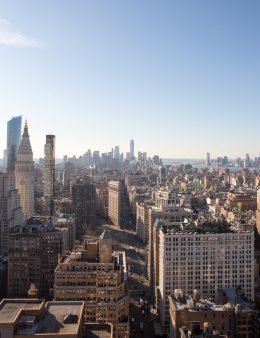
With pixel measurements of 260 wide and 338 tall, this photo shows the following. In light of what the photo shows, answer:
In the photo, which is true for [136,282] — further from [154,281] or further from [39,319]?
[39,319]

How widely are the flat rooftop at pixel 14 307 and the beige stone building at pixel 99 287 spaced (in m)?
16.0

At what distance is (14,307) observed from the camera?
125 ft

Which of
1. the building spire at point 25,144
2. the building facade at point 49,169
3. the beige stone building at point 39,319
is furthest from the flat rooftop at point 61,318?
the building spire at point 25,144

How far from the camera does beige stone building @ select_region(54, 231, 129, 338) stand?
53.9 m

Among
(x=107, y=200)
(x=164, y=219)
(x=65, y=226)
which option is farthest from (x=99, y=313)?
(x=107, y=200)

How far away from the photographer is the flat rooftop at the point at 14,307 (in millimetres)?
35094

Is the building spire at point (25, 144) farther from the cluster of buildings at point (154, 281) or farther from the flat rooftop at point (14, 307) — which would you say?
the flat rooftop at point (14, 307)

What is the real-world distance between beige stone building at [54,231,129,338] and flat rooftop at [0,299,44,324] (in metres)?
16.0

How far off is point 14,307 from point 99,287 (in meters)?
18.7

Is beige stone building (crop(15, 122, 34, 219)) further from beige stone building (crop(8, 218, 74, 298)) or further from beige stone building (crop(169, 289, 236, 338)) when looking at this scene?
beige stone building (crop(169, 289, 236, 338))

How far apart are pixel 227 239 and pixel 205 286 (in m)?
6.96

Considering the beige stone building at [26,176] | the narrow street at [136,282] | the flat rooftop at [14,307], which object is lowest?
the narrow street at [136,282]

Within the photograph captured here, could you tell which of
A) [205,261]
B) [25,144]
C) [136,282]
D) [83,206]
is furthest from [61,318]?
[25,144]

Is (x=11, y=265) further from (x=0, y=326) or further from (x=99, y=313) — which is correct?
(x=0, y=326)
